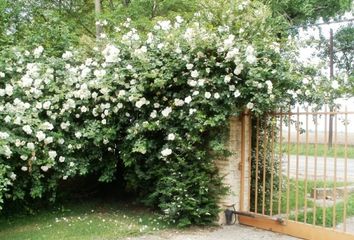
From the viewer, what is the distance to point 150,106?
621cm

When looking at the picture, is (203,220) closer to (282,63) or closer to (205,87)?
(205,87)

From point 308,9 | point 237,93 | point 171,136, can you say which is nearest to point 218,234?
point 171,136

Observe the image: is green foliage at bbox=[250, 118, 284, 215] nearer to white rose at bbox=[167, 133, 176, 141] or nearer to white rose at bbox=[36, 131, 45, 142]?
white rose at bbox=[167, 133, 176, 141]

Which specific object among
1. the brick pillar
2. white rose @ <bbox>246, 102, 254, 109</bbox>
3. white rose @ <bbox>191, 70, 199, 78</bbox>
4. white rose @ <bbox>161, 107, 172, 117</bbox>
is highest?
white rose @ <bbox>191, 70, 199, 78</bbox>

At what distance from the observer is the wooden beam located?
16.8 ft

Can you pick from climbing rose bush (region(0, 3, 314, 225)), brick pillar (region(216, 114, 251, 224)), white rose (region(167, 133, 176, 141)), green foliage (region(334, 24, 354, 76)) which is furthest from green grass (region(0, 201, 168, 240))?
green foliage (region(334, 24, 354, 76))

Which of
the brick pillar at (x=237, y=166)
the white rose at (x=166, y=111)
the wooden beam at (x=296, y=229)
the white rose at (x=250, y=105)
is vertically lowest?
the wooden beam at (x=296, y=229)

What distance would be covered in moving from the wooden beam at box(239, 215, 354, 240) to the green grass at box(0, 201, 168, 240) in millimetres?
1284

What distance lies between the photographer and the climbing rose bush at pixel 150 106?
5.62 metres

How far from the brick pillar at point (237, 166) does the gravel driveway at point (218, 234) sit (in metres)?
0.31

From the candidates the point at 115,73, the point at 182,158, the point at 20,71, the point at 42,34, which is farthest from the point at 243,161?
the point at 42,34

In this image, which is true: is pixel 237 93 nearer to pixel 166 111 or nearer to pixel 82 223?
pixel 166 111

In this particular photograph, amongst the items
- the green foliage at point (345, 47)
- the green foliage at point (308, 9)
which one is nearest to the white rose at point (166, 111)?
the green foliage at point (308, 9)

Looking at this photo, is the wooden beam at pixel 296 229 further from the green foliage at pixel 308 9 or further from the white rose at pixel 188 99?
the green foliage at pixel 308 9
